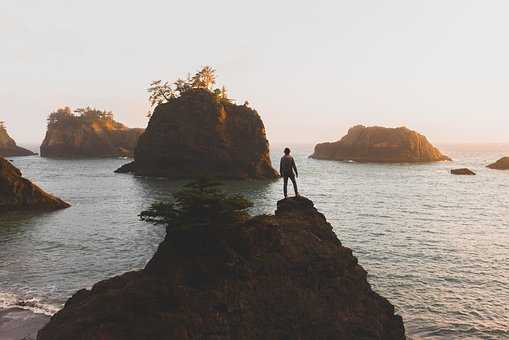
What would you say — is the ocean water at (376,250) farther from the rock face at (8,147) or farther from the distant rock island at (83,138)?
the rock face at (8,147)

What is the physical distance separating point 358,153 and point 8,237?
126258 millimetres

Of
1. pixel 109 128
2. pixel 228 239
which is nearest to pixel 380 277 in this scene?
pixel 228 239

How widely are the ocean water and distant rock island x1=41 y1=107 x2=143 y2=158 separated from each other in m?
101

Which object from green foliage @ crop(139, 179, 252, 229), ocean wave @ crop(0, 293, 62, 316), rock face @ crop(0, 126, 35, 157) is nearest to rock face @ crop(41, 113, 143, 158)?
rock face @ crop(0, 126, 35, 157)

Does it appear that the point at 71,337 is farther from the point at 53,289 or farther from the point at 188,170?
→ the point at 188,170

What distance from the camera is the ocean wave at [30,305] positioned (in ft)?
54.5

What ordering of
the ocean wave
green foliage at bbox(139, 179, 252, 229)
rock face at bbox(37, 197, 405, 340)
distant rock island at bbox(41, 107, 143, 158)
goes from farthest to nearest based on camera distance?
distant rock island at bbox(41, 107, 143, 158)
the ocean wave
green foliage at bbox(139, 179, 252, 229)
rock face at bbox(37, 197, 405, 340)

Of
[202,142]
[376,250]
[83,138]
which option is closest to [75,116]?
[83,138]

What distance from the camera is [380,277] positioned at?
21.6 metres

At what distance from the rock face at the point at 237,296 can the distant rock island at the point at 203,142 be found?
62.5m

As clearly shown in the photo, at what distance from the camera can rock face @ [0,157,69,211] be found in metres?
39.2

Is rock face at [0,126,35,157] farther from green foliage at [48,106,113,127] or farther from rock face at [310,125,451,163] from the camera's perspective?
rock face at [310,125,451,163]

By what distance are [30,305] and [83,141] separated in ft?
475

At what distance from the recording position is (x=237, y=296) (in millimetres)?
10891
